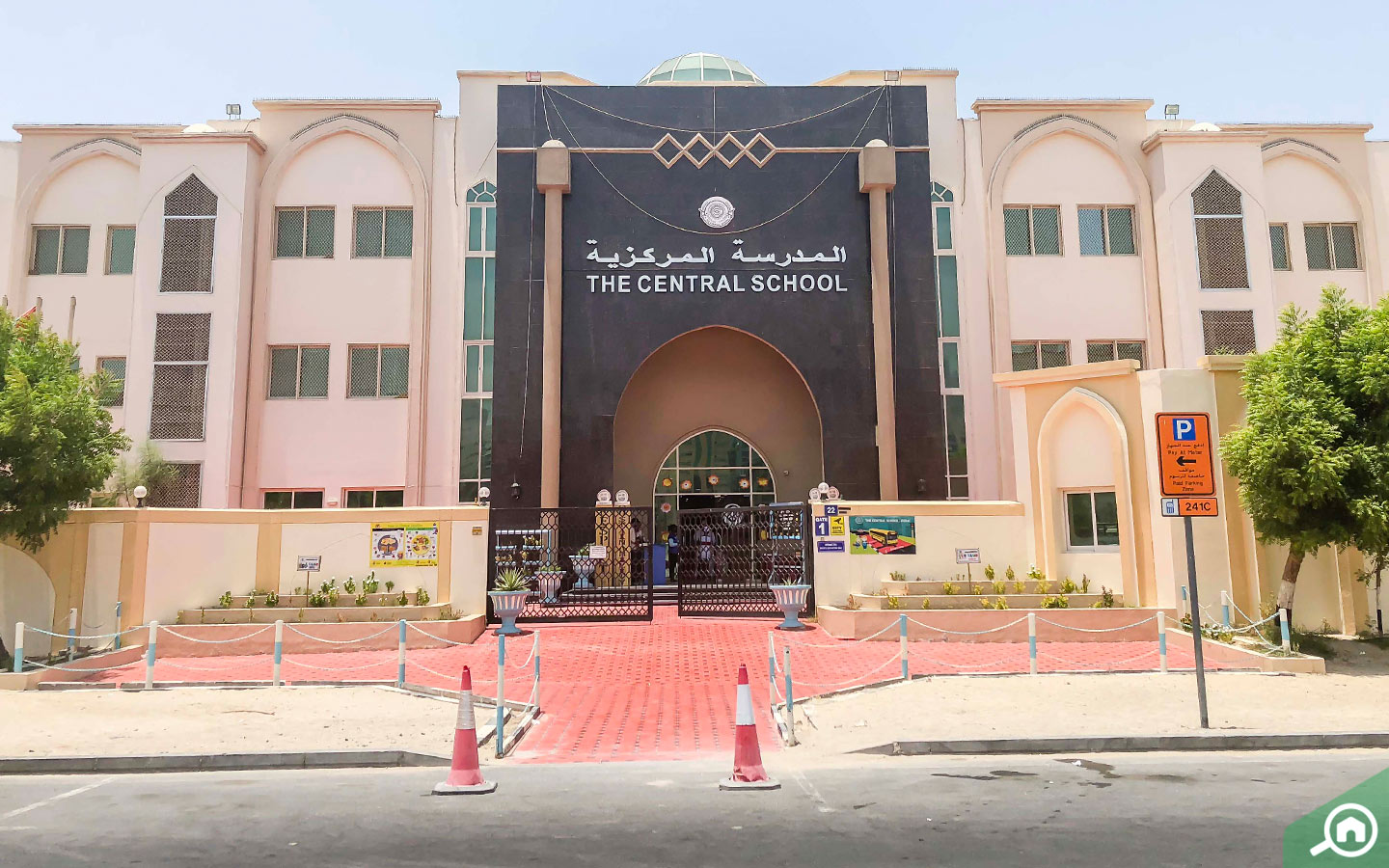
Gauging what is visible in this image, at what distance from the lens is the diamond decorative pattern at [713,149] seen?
83.5ft

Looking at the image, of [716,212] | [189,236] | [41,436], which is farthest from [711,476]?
[41,436]

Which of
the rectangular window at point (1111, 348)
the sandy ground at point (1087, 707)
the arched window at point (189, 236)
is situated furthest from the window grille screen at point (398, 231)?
the sandy ground at point (1087, 707)

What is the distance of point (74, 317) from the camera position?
83.3 feet

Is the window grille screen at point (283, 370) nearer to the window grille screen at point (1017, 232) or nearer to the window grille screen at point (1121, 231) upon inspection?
the window grille screen at point (1017, 232)

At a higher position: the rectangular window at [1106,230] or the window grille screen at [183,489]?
the rectangular window at [1106,230]

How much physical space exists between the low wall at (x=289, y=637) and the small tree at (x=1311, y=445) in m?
13.4

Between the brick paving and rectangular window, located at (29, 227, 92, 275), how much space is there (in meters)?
15.8

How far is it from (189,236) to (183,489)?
265 inches

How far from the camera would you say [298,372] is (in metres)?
25.5

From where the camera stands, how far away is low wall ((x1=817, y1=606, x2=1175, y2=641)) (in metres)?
16.8

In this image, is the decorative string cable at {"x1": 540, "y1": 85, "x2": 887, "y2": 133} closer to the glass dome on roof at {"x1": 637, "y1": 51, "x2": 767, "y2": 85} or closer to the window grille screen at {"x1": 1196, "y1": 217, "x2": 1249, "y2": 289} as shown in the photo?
the glass dome on roof at {"x1": 637, "y1": 51, "x2": 767, "y2": 85}

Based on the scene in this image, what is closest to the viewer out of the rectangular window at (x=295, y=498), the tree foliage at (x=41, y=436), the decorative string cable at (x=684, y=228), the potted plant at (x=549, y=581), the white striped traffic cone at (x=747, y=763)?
the white striped traffic cone at (x=747, y=763)

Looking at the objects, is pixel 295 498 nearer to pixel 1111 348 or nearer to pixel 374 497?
pixel 374 497

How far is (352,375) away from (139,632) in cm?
1073
